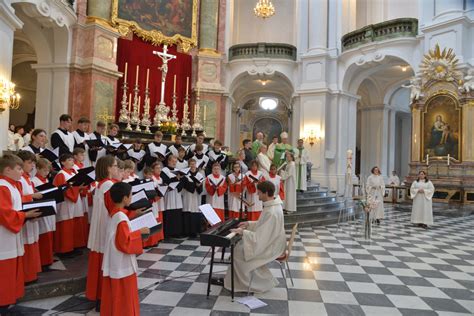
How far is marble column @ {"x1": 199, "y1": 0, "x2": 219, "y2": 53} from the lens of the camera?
1595 centimetres

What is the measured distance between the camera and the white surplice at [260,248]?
168 inches

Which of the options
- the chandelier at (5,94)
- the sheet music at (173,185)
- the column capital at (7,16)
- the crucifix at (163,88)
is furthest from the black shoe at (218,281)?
the crucifix at (163,88)

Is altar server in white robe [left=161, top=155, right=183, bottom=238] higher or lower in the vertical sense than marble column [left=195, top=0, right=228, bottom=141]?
lower

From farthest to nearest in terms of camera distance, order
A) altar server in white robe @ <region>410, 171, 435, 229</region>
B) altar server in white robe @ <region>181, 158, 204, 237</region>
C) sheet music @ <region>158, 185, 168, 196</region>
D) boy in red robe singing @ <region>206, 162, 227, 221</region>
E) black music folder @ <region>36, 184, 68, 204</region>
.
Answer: altar server in white robe @ <region>410, 171, 435, 229</region> < boy in red robe singing @ <region>206, 162, 227, 221</region> < altar server in white robe @ <region>181, 158, 204, 237</region> < sheet music @ <region>158, 185, 168, 196</region> < black music folder @ <region>36, 184, 68, 204</region>

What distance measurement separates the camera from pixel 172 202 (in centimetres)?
725

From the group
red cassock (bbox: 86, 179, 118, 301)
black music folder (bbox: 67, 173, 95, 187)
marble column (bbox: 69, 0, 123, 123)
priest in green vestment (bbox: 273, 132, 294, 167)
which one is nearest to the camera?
red cassock (bbox: 86, 179, 118, 301)

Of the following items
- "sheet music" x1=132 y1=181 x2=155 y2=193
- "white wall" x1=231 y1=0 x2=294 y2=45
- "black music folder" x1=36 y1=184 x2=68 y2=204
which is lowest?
"black music folder" x1=36 y1=184 x2=68 y2=204

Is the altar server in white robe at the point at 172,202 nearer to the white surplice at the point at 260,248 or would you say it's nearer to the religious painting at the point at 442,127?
the white surplice at the point at 260,248

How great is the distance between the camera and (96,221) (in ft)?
12.7

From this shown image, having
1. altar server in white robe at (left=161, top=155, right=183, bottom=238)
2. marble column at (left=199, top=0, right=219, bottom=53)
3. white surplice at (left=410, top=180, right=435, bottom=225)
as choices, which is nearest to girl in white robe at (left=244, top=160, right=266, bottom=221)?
altar server in white robe at (left=161, top=155, right=183, bottom=238)

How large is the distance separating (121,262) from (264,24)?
1964 cm

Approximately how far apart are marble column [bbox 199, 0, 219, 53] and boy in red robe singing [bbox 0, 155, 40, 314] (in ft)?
43.8

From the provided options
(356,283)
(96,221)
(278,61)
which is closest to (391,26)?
(278,61)

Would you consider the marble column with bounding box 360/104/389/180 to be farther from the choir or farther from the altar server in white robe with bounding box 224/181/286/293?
the altar server in white robe with bounding box 224/181/286/293
